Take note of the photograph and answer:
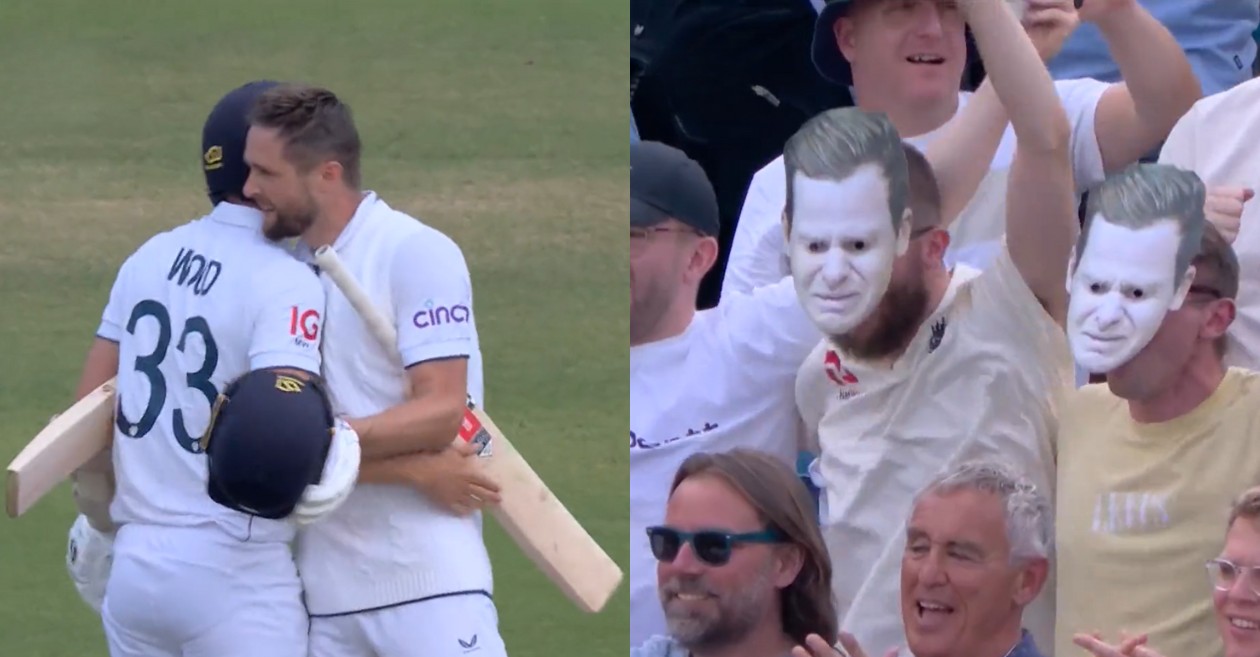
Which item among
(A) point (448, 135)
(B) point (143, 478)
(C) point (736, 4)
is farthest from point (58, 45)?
(C) point (736, 4)

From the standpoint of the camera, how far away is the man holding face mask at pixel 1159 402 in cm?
239

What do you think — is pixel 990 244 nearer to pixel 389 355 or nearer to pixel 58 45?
pixel 389 355

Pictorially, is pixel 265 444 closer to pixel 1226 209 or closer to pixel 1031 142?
pixel 1031 142

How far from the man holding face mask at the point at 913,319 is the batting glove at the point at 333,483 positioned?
1.12m

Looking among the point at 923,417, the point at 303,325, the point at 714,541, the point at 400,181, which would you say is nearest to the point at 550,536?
the point at 303,325

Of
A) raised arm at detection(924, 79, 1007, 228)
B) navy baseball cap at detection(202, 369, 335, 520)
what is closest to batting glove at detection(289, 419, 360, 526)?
navy baseball cap at detection(202, 369, 335, 520)

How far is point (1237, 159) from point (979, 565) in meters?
0.52

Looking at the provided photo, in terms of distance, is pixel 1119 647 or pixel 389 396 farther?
pixel 389 396

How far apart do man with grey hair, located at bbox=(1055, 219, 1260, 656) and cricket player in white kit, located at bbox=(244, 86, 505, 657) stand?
4.89 feet

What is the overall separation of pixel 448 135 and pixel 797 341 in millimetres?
7175

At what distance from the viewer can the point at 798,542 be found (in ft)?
8.59

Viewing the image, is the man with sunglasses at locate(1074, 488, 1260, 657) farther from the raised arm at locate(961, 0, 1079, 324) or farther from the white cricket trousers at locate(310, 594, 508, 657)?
the white cricket trousers at locate(310, 594, 508, 657)

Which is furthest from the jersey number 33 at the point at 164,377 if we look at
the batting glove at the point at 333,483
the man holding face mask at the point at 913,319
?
the man holding face mask at the point at 913,319

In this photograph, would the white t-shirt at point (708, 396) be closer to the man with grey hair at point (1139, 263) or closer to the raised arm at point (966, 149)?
the raised arm at point (966, 149)
